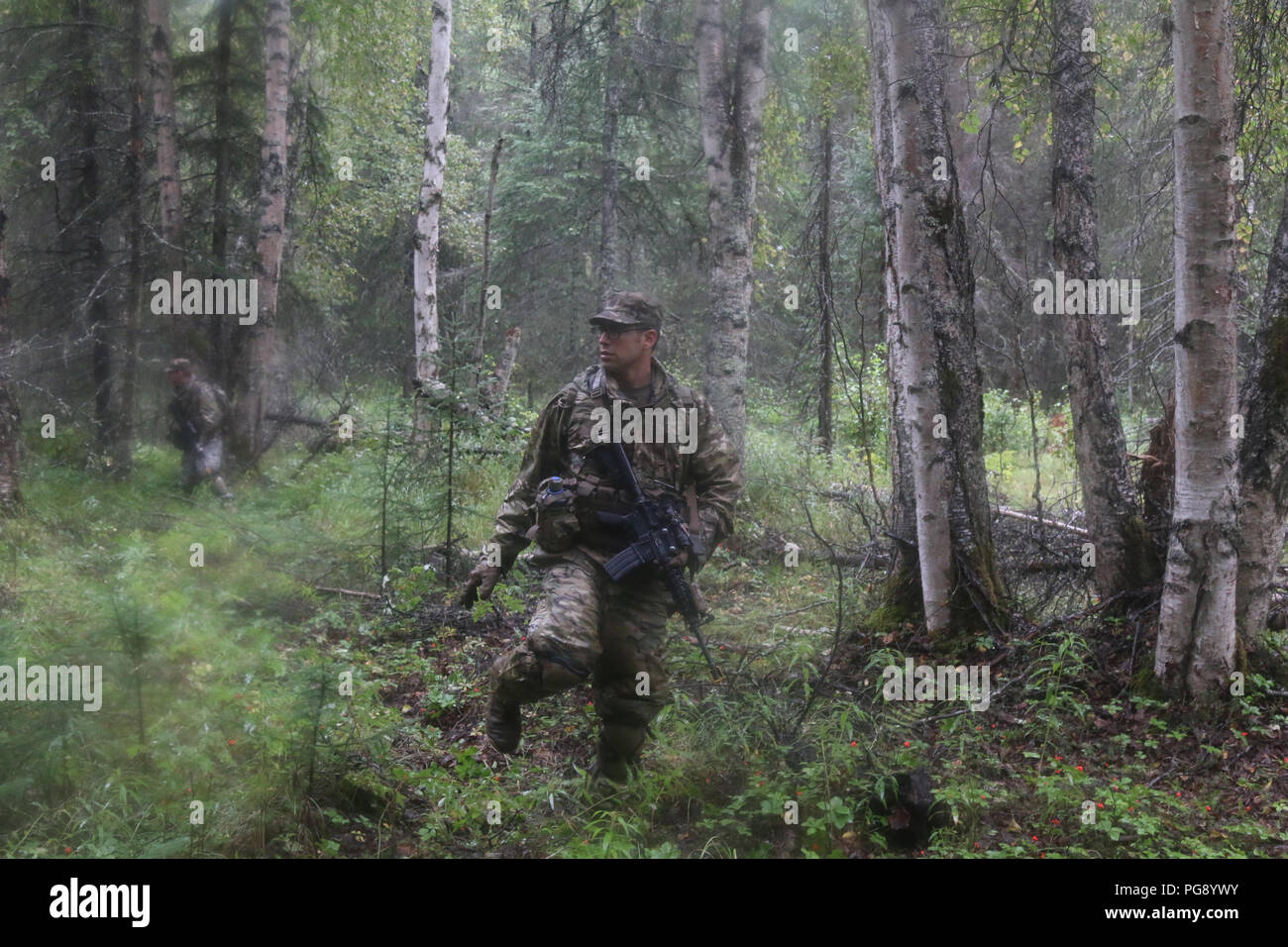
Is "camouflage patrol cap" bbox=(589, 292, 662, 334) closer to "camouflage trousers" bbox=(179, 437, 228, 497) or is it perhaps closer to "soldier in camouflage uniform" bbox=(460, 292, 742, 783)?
"soldier in camouflage uniform" bbox=(460, 292, 742, 783)

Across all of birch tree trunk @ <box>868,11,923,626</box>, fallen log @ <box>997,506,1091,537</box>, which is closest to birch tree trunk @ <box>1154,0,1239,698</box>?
birch tree trunk @ <box>868,11,923,626</box>

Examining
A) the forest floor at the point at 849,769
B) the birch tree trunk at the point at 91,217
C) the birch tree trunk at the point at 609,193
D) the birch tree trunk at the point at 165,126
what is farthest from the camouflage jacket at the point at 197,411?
the forest floor at the point at 849,769

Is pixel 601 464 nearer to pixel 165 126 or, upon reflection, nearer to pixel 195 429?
pixel 195 429

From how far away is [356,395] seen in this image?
58.7ft

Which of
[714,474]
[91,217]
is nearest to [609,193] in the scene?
[91,217]

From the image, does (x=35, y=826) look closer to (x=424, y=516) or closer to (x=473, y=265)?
(x=424, y=516)

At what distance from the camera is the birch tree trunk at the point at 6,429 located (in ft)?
28.0

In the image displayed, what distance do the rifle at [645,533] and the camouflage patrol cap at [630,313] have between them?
2.10 ft

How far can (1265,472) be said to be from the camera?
19.1ft

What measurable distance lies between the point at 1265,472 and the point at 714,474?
10.8 ft

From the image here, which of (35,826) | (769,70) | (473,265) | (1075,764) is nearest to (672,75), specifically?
(769,70)

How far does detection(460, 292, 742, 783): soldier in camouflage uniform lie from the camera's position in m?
5.03

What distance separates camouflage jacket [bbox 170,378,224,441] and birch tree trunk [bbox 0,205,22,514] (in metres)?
3.20

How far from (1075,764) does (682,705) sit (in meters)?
2.20
